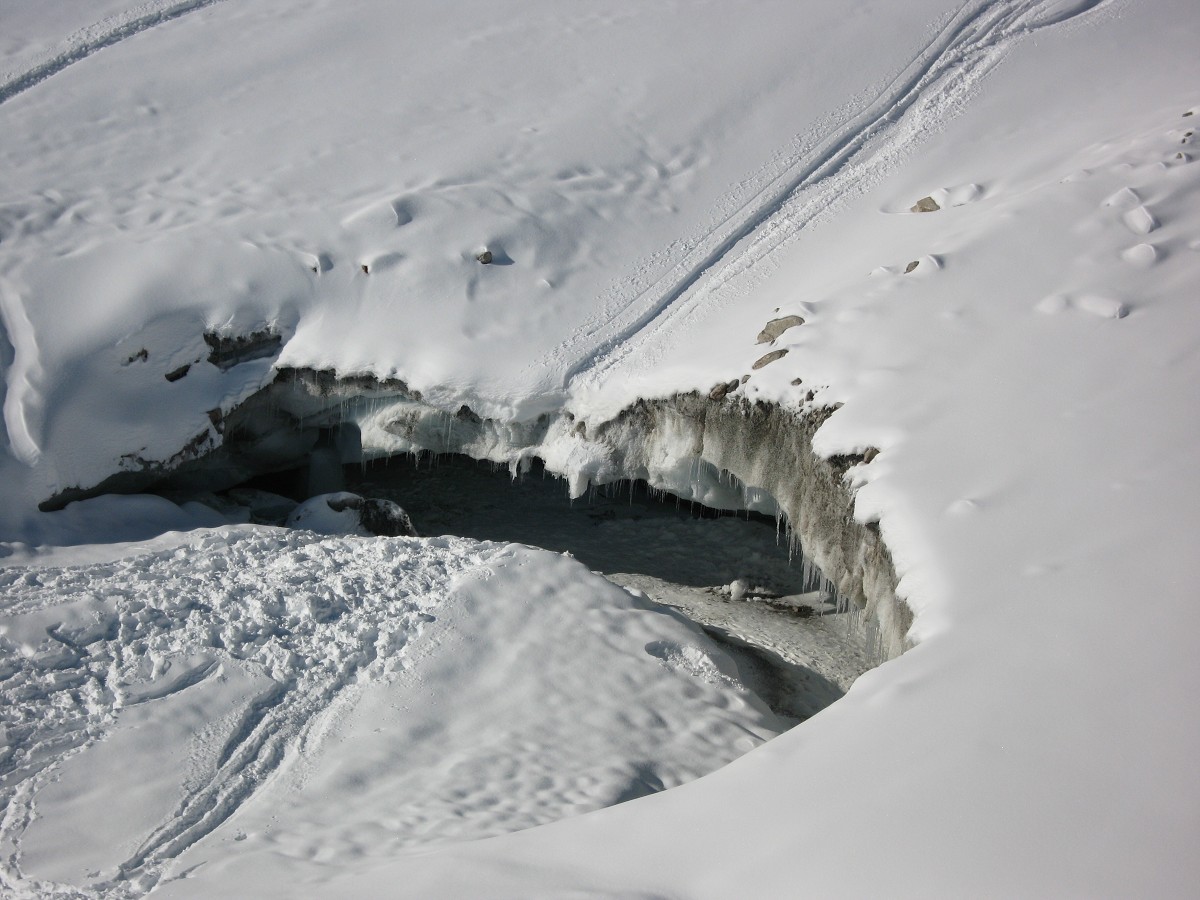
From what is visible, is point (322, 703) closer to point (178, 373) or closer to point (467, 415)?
point (467, 415)

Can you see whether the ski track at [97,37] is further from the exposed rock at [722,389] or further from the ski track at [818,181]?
the exposed rock at [722,389]

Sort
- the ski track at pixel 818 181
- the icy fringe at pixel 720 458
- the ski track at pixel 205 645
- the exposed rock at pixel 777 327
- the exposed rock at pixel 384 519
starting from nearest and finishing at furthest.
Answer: the ski track at pixel 205 645
the icy fringe at pixel 720 458
the exposed rock at pixel 777 327
the ski track at pixel 818 181
the exposed rock at pixel 384 519

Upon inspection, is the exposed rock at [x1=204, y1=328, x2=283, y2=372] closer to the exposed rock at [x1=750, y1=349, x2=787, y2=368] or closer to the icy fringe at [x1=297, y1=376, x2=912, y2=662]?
the icy fringe at [x1=297, y1=376, x2=912, y2=662]

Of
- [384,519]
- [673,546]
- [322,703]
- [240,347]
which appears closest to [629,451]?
[673,546]

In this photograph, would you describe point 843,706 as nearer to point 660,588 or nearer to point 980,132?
point 660,588

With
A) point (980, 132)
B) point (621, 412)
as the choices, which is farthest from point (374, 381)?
point (980, 132)

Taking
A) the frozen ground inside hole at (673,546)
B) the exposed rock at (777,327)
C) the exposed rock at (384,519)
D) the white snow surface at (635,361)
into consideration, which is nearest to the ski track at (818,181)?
the white snow surface at (635,361)

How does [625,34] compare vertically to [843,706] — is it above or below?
above
